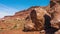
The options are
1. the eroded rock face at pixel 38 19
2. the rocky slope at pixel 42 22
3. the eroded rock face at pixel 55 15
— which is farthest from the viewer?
the eroded rock face at pixel 38 19

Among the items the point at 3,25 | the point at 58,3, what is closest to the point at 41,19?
the point at 58,3

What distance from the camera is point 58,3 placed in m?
11.3

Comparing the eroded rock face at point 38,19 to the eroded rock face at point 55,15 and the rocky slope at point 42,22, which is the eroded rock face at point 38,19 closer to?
the rocky slope at point 42,22

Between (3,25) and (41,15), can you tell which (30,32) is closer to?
(41,15)

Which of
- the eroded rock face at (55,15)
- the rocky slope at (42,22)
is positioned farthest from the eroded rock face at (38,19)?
the eroded rock face at (55,15)

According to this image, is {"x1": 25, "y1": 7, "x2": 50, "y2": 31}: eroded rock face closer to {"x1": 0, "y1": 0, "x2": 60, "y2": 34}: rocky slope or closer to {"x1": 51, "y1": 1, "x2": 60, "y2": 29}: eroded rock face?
{"x1": 0, "y1": 0, "x2": 60, "y2": 34}: rocky slope

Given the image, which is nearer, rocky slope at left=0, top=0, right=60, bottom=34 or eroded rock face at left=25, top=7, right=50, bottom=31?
rocky slope at left=0, top=0, right=60, bottom=34

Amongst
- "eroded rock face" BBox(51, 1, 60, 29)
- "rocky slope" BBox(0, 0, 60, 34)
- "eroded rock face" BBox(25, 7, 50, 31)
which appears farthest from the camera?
"eroded rock face" BBox(25, 7, 50, 31)

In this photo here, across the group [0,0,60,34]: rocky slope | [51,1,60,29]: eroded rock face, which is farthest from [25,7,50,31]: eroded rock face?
[51,1,60,29]: eroded rock face

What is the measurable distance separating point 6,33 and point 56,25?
626 cm

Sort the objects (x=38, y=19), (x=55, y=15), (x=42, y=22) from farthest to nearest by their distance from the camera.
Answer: (x=38, y=19), (x=42, y=22), (x=55, y=15)

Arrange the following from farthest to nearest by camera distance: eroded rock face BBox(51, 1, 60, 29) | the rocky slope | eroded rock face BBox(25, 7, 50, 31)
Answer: eroded rock face BBox(25, 7, 50, 31) → the rocky slope → eroded rock face BBox(51, 1, 60, 29)

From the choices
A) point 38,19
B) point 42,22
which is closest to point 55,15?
point 42,22

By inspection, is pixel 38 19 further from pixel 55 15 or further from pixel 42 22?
pixel 55 15
